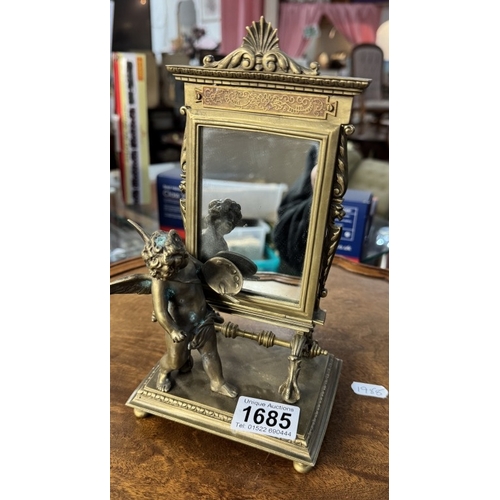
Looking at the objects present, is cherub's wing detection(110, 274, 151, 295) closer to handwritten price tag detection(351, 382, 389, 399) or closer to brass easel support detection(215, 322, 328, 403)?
brass easel support detection(215, 322, 328, 403)

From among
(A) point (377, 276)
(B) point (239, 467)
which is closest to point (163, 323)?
(B) point (239, 467)

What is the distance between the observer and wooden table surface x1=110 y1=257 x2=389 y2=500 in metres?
0.70

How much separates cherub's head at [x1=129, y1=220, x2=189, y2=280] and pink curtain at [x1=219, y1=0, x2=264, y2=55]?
2158 mm

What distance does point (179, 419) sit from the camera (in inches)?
30.3

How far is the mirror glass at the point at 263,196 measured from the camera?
70 cm

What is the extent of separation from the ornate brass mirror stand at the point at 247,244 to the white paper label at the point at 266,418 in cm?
1

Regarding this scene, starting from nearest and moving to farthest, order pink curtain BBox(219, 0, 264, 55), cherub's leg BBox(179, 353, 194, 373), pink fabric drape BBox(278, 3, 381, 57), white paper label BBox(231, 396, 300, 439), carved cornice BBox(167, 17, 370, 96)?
carved cornice BBox(167, 17, 370, 96) < white paper label BBox(231, 396, 300, 439) < cherub's leg BBox(179, 353, 194, 373) < pink curtain BBox(219, 0, 264, 55) < pink fabric drape BBox(278, 3, 381, 57)

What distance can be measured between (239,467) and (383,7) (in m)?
4.15

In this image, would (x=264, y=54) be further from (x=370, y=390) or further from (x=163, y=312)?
(x=370, y=390)

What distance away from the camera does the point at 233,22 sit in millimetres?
2723

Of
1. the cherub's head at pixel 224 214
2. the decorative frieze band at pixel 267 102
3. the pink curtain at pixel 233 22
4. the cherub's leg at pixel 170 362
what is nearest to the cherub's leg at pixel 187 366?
the cherub's leg at pixel 170 362

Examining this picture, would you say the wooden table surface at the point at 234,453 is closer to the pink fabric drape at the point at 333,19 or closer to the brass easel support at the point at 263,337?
the brass easel support at the point at 263,337

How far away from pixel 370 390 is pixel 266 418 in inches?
10.6

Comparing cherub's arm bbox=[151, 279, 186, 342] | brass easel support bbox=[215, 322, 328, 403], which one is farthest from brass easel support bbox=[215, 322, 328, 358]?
cherub's arm bbox=[151, 279, 186, 342]
